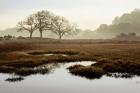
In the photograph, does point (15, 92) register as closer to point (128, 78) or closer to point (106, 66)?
point (128, 78)

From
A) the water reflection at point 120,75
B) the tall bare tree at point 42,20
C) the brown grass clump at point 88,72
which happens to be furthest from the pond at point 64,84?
the tall bare tree at point 42,20

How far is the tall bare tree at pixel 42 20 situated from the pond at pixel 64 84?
10281cm

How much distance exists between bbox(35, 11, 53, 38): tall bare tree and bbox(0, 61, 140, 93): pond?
103 m

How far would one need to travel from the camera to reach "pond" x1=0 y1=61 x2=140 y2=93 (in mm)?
28125

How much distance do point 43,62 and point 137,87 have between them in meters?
22.7

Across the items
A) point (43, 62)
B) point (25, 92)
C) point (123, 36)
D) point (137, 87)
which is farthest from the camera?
point (123, 36)

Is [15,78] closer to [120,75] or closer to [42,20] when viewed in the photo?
[120,75]

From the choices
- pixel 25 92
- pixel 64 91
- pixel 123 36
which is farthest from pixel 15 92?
pixel 123 36

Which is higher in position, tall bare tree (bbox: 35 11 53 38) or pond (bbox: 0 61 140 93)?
tall bare tree (bbox: 35 11 53 38)

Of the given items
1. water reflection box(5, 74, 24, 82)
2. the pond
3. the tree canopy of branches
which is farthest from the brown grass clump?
the tree canopy of branches

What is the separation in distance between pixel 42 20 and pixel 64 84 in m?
110

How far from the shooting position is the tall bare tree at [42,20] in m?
138

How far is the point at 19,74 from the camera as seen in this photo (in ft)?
121

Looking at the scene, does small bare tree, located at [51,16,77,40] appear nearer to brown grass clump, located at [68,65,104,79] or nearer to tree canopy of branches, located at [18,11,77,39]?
tree canopy of branches, located at [18,11,77,39]
